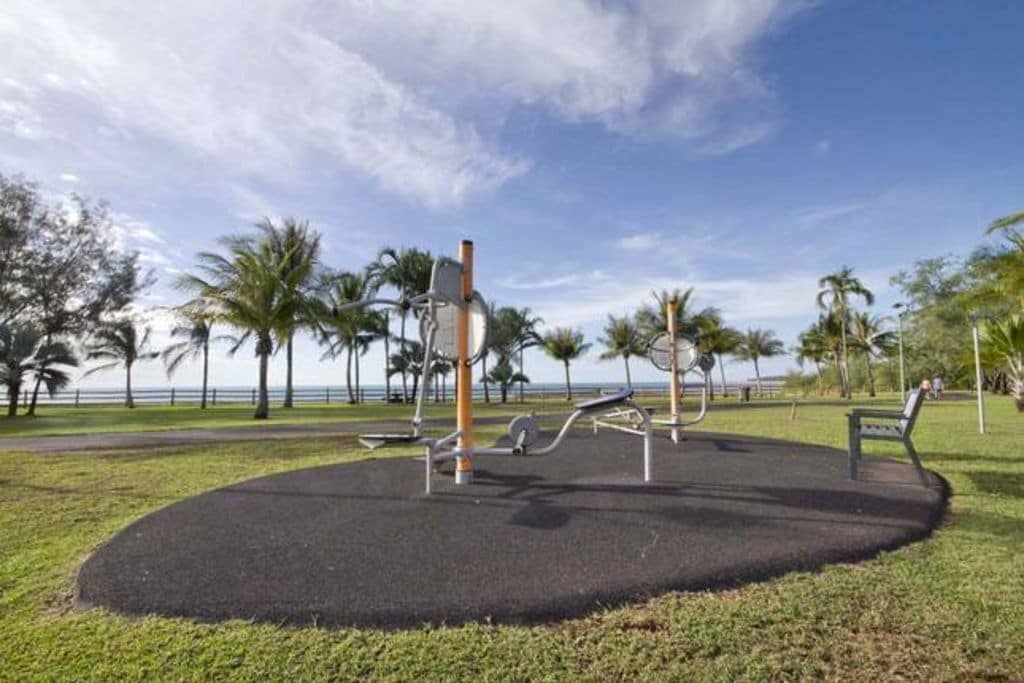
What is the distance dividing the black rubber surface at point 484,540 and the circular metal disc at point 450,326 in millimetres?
1404

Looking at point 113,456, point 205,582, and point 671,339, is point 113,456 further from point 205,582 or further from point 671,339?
point 671,339

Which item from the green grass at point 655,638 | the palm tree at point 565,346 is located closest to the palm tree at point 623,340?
the palm tree at point 565,346

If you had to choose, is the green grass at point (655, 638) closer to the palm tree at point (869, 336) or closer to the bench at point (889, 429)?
the bench at point (889, 429)

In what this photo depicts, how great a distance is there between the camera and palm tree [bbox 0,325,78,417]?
68.2 feet

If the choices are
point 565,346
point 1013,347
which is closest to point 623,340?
point 565,346

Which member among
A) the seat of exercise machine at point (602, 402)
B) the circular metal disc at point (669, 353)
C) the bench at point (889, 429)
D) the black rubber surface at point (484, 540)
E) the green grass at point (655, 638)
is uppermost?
the circular metal disc at point (669, 353)

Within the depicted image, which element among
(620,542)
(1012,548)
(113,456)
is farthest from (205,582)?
(113,456)

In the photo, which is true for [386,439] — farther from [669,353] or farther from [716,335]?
[716,335]

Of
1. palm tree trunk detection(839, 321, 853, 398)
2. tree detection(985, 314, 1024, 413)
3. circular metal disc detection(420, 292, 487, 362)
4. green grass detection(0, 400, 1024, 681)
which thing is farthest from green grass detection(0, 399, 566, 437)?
palm tree trunk detection(839, 321, 853, 398)

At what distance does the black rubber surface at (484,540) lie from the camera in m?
3.04

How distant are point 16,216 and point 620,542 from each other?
30211 mm

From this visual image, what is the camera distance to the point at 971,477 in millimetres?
6250

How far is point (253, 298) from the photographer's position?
18.8 metres

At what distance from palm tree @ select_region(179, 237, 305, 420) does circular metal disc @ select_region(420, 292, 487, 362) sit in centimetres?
1425
